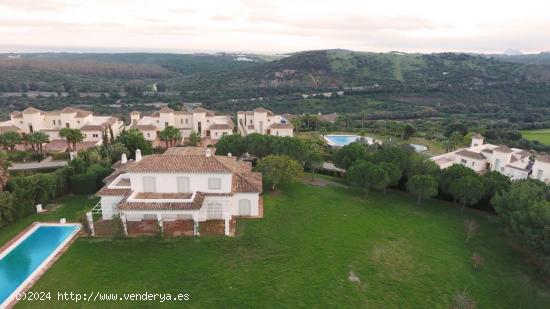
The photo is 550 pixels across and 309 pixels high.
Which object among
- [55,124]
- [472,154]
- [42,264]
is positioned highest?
[55,124]

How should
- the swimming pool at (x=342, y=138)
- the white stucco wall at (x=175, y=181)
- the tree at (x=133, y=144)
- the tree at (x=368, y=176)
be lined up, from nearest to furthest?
1. the white stucco wall at (x=175, y=181)
2. the tree at (x=368, y=176)
3. the tree at (x=133, y=144)
4. the swimming pool at (x=342, y=138)

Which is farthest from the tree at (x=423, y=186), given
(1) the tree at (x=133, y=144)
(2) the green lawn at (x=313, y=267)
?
(1) the tree at (x=133, y=144)

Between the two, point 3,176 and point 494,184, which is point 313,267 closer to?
point 494,184

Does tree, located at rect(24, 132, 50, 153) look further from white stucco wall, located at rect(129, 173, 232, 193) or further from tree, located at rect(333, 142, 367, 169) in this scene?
tree, located at rect(333, 142, 367, 169)

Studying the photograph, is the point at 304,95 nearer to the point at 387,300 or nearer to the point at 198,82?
the point at 198,82

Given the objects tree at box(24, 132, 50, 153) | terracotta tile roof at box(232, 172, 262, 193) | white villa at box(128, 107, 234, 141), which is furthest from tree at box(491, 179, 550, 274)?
tree at box(24, 132, 50, 153)

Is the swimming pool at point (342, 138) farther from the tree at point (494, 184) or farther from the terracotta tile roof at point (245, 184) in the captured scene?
the terracotta tile roof at point (245, 184)

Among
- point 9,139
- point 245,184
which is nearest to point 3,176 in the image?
point 9,139
